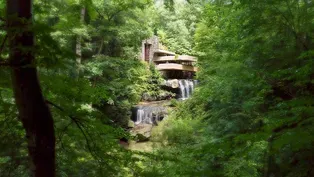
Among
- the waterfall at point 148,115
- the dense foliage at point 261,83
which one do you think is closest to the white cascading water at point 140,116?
the waterfall at point 148,115

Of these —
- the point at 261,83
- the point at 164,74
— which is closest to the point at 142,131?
the point at 164,74

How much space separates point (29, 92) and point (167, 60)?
21.9m

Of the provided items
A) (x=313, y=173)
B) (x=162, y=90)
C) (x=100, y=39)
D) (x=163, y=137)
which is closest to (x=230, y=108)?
(x=313, y=173)

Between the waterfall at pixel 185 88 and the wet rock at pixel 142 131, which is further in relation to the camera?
the waterfall at pixel 185 88

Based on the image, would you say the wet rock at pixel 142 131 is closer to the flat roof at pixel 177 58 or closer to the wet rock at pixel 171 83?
the wet rock at pixel 171 83

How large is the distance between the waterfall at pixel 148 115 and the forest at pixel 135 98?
174mm

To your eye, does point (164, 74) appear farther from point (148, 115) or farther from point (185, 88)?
point (148, 115)

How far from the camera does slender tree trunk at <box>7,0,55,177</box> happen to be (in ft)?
5.08

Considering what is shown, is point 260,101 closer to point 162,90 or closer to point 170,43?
point 162,90

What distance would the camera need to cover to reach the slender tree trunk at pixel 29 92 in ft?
5.08

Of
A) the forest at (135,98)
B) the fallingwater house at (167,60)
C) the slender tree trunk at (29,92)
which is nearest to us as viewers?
the slender tree trunk at (29,92)

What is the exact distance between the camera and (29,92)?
1.70 metres

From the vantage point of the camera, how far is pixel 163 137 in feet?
40.4

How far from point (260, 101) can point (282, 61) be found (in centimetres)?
109
